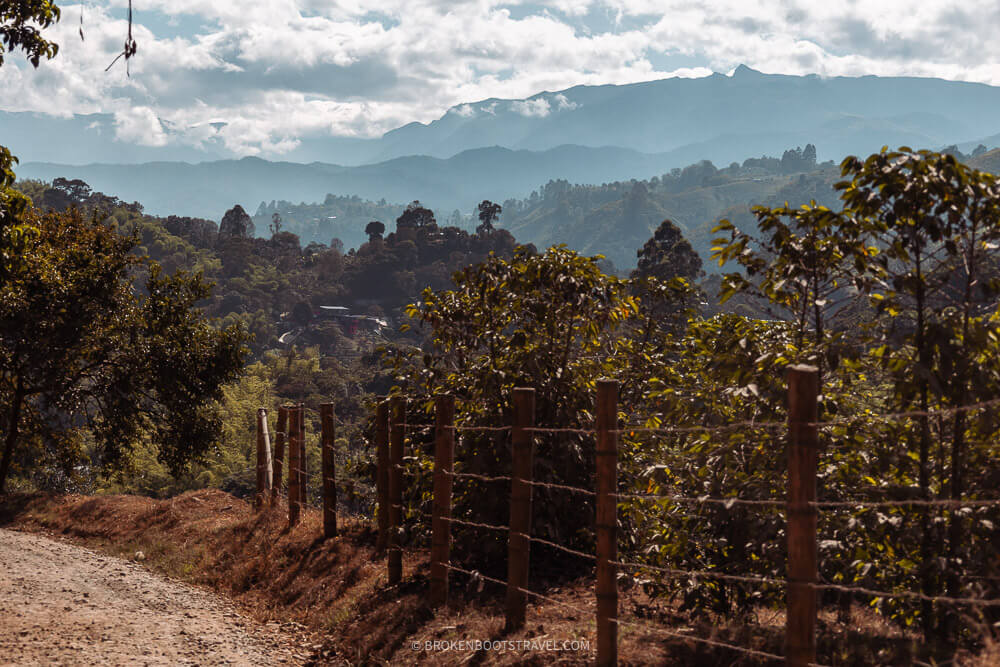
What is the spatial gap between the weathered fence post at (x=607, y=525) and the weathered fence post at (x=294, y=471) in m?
6.30

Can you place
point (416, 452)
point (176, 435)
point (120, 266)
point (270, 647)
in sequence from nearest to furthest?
point (270, 647)
point (416, 452)
point (120, 266)
point (176, 435)

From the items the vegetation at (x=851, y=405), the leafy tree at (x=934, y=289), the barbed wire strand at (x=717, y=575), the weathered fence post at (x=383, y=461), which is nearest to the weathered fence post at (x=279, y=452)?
the weathered fence post at (x=383, y=461)

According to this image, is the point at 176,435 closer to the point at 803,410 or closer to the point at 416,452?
the point at 416,452

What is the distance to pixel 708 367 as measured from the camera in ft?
17.7

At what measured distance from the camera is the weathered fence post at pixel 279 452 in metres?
11.6

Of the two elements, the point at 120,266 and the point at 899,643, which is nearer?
the point at 899,643

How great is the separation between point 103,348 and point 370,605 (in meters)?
11.3

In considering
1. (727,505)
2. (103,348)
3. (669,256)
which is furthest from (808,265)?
(669,256)

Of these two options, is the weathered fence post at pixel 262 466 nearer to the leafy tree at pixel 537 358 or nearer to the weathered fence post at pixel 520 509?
the leafy tree at pixel 537 358

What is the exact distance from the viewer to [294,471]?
34.7 ft

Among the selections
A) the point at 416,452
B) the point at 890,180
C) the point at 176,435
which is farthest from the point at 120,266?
the point at 890,180

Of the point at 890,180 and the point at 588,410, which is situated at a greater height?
the point at 890,180

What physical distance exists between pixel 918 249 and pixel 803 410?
1.32 m

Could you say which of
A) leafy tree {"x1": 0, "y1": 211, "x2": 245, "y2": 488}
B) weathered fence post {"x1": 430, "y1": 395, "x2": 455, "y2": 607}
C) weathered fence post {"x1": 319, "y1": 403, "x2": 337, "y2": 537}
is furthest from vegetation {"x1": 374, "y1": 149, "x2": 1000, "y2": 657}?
leafy tree {"x1": 0, "y1": 211, "x2": 245, "y2": 488}
